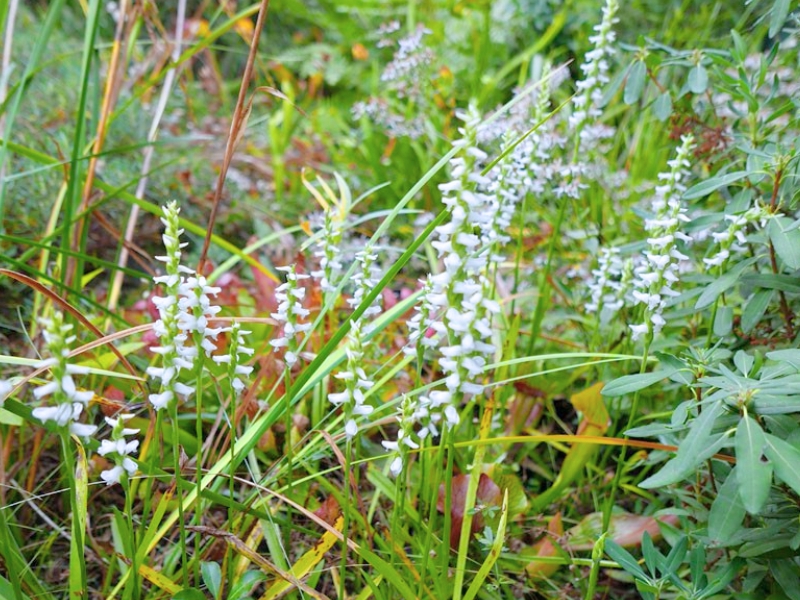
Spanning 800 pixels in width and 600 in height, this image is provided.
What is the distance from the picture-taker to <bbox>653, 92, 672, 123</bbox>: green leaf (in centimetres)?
187

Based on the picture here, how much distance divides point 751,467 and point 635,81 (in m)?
1.19

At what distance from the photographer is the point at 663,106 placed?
1.88 meters

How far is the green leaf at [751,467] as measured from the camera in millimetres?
1037

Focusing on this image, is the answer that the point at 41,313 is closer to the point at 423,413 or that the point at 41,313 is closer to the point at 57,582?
the point at 57,582

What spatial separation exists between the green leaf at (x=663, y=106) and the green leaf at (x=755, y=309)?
22.5 inches

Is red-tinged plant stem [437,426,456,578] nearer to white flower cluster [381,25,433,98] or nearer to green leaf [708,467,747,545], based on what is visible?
green leaf [708,467,747,545]

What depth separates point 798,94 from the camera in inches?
76.9

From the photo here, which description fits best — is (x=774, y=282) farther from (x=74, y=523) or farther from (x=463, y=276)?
(x=74, y=523)

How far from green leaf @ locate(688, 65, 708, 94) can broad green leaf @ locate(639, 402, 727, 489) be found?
0.96m

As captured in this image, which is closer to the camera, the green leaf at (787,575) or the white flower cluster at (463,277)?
the white flower cluster at (463,277)

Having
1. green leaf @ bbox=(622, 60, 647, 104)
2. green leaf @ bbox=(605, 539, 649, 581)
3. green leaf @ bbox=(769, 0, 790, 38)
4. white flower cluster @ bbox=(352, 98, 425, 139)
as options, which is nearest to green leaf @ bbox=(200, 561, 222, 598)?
green leaf @ bbox=(605, 539, 649, 581)

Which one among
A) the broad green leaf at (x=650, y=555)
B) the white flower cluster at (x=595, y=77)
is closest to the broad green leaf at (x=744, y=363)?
the broad green leaf at (x=650, y=555)

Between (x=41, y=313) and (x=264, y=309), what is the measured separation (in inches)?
27.0

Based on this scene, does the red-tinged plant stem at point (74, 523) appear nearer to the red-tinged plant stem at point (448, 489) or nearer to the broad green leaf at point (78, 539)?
the broad green leaf at point (78, 539)
